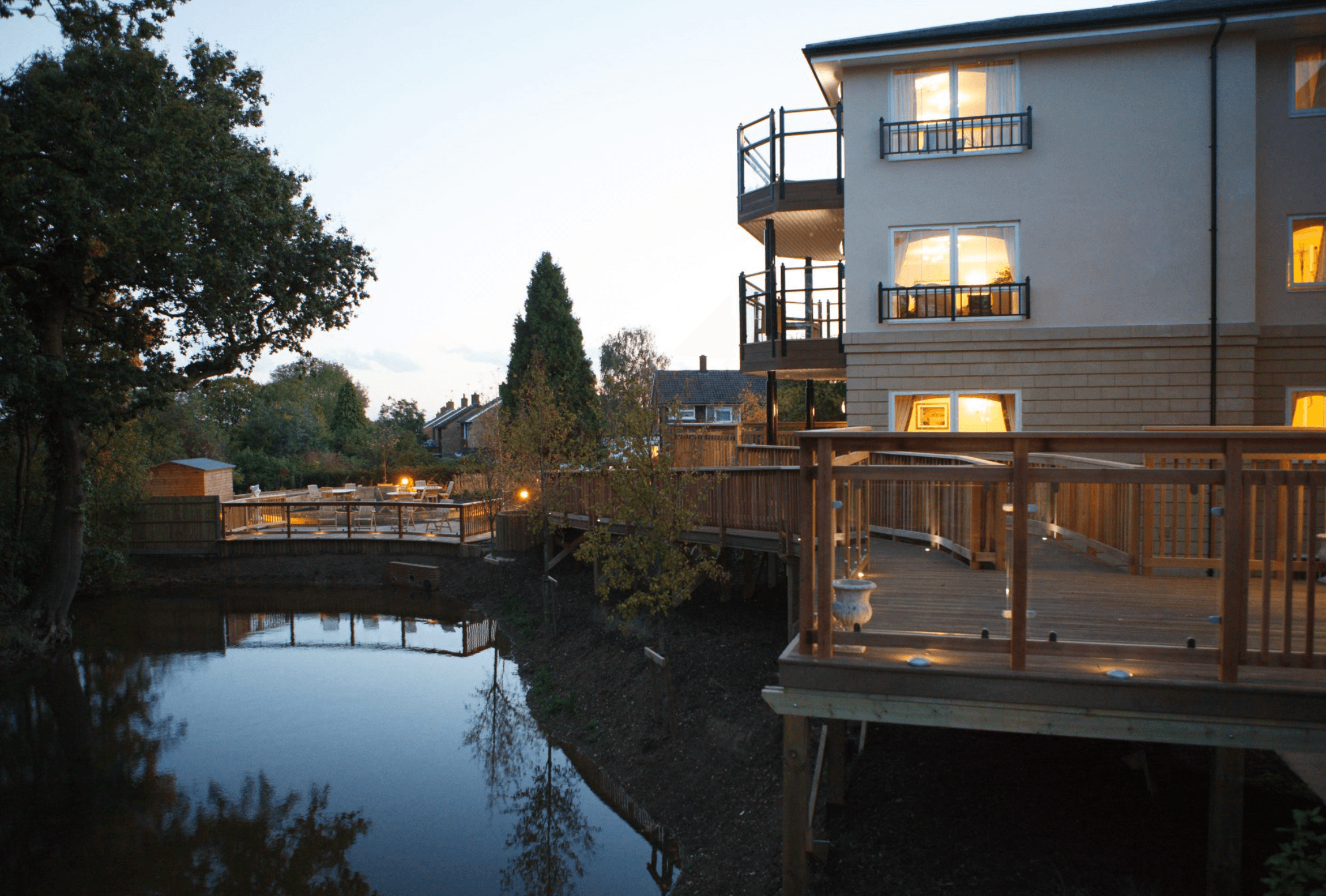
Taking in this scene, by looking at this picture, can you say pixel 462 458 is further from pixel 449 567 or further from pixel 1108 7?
pixel 1108 7

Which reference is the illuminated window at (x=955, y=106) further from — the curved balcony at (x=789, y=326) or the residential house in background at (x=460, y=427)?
the residential house in background at (x=460, y=427)

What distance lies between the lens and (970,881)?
6.14 m

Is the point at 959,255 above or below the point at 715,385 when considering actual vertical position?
above

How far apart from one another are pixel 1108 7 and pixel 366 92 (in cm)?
2519

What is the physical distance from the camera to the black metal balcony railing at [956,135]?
13.7m

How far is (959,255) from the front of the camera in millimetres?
14031

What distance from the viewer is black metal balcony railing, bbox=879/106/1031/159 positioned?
13688 millimetres

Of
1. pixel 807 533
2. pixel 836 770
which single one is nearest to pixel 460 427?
pixel 836 770

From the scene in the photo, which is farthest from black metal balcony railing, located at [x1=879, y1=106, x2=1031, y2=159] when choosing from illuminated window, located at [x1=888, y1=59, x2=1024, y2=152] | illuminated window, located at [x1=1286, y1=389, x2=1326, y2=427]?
illuminated window, located at [x1=1286, y1=389, x2=1326, y2=427]

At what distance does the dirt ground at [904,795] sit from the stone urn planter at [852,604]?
2.09m

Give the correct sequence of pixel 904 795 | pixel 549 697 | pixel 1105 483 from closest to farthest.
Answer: pixel 1105 483 → pixel 904 795 → pixel 549 697

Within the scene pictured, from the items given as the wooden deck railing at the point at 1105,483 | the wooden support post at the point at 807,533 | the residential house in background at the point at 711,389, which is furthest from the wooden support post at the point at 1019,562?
the residential house in background at the point at 711,389

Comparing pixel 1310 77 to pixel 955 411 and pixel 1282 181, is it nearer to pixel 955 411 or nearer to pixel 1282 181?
pixel 1282 181

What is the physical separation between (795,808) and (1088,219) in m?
11.6
